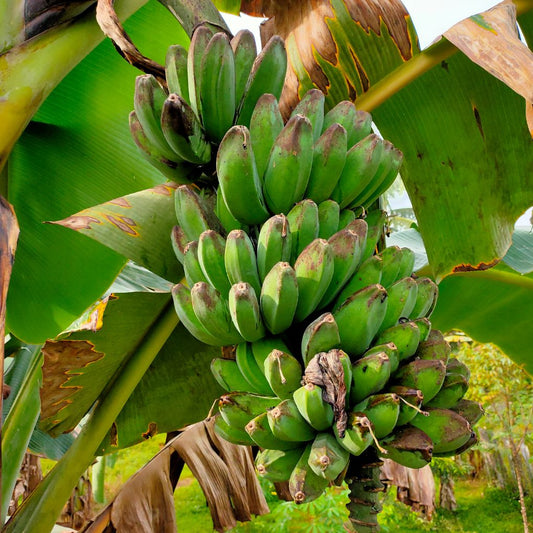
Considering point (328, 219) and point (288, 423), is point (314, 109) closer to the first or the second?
point (328, 219)

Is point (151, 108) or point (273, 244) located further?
point (151, 108)

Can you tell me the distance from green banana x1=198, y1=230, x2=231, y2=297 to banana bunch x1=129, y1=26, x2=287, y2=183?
0.58 feet

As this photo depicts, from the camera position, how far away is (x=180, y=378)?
1509mm

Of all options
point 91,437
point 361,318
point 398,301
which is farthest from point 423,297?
point 91,437

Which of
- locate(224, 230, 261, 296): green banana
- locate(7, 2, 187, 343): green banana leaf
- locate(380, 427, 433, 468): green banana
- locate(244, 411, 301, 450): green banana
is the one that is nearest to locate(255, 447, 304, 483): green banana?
locate(244, 411, 301, 450): green banana

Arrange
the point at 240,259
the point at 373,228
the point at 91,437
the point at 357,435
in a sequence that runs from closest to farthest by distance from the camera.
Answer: the point at 357,435 → the point at 240,259 → the point at 373,228 → the point at 91,437

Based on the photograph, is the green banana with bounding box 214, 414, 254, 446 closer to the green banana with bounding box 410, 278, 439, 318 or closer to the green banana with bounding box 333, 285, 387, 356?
the green banana with bounding box 333, 285, 387, 356

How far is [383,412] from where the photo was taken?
24.3 inches

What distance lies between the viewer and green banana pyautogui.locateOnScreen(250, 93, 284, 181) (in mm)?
799

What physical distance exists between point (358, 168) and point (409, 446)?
0.41 meters

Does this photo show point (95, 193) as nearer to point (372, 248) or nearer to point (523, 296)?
point (372, 248)

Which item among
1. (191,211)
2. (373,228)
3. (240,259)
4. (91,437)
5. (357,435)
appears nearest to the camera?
(357,435)

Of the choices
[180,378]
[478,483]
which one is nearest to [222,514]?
[180,378]

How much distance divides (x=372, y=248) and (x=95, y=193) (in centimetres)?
97
